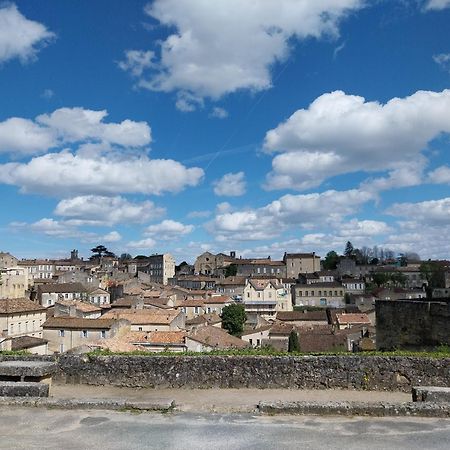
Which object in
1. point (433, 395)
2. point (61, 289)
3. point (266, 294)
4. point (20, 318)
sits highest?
point (61, 289)

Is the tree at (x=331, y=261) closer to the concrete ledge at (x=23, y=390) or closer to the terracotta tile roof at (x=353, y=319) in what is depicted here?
the terracotta tile roof at (x=353, y=319)

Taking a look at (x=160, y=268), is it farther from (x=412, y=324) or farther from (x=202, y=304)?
(x=412, y=324)

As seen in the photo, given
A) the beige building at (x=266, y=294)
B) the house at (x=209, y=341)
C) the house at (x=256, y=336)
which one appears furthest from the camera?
the beige building at (x=266, y=294)

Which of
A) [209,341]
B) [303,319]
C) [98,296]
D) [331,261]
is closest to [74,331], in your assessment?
[209,341]

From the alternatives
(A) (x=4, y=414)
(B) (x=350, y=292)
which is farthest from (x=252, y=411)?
(B) (x=350, y=292)

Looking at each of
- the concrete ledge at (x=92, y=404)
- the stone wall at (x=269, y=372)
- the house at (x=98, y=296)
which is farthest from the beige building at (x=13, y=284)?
the concrete ledge at (x=92, y=404)

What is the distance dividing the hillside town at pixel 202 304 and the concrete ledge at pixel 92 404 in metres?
5.46

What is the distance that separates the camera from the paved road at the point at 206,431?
22.2 feet

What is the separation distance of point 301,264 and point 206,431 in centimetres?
13158

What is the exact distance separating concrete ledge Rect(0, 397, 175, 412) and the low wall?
350 centimetres

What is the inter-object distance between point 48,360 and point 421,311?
37.7ft

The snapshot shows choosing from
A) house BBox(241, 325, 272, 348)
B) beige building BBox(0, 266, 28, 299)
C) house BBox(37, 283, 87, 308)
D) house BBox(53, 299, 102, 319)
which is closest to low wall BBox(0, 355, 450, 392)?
house BBox(241, 325, 272, 348)

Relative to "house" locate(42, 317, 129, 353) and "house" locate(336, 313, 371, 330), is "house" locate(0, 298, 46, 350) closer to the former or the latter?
"house" locate(42, 317, 129, 353)

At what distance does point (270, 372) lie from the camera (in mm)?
12062
